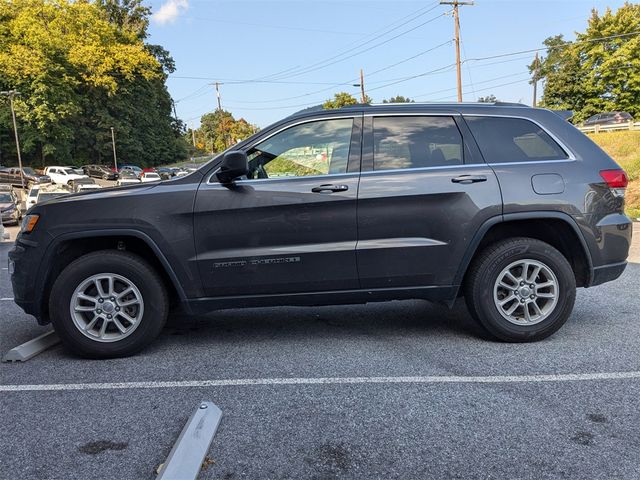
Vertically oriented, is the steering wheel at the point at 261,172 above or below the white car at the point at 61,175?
below

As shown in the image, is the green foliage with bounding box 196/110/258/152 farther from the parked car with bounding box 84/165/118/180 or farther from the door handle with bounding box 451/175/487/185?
the door handle with bounding box 451/175/487/185

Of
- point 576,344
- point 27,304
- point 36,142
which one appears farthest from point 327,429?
point 36,142

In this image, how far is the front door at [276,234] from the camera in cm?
398

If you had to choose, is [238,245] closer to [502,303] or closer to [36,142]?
[502,303]

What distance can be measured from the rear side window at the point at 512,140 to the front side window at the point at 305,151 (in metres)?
1.05

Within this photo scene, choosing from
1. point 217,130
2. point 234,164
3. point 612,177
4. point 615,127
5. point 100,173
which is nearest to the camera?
point 234,164

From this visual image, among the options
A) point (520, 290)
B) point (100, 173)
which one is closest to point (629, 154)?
point (520, 290)

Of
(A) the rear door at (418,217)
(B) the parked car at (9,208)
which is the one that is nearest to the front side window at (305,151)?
(A) the rear door at (418,217)

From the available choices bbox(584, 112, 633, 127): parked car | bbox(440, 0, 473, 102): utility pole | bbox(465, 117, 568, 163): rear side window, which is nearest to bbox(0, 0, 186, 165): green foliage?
bbox(440, 0, 473, 102): utility pole

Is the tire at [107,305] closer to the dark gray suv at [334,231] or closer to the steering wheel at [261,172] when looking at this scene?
Answer: the dark gray suv at [334,231]

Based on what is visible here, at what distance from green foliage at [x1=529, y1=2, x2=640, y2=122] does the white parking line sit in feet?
182

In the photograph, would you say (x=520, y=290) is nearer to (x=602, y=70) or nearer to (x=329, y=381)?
(x=329, y=381)

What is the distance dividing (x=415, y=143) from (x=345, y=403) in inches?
82.6

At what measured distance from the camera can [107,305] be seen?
3998mm
